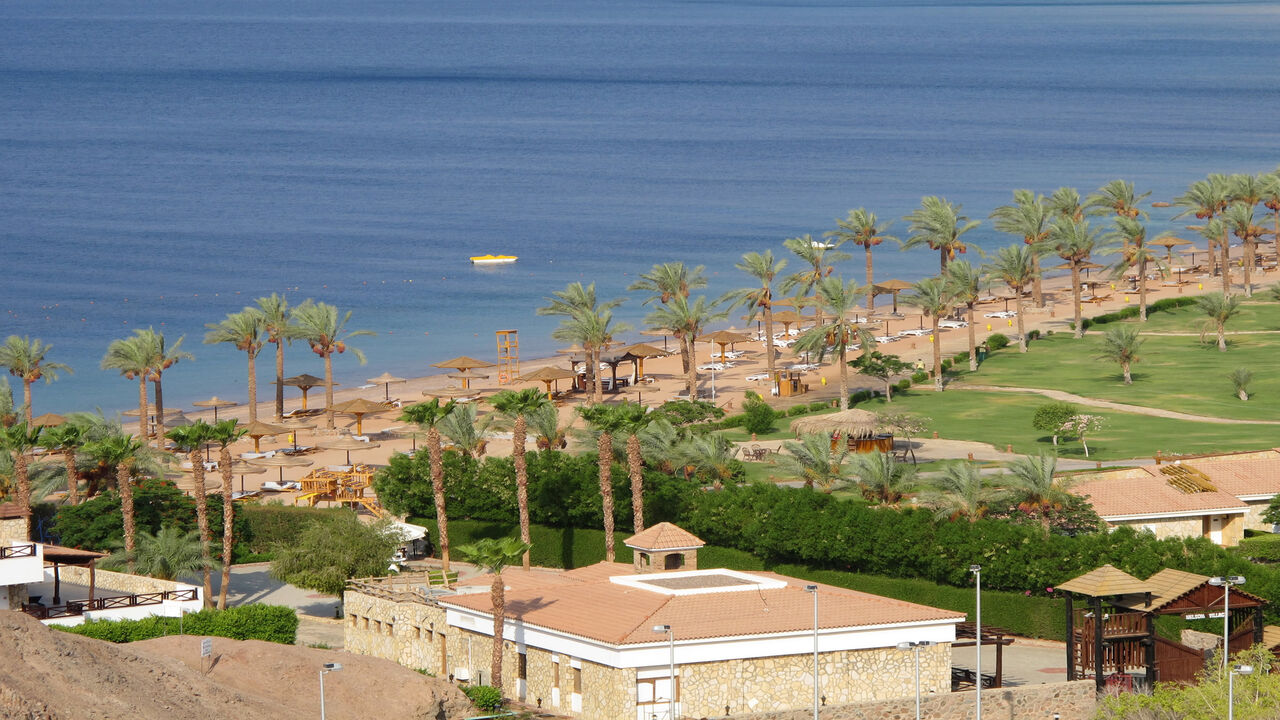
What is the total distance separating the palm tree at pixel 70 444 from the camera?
59638 millimetres

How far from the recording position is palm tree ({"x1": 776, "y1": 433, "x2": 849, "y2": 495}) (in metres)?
62.6

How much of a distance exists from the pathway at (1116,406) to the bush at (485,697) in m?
43.0

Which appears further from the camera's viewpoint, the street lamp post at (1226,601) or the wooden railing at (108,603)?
the wooden railing at (108,603)

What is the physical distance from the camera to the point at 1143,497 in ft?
196

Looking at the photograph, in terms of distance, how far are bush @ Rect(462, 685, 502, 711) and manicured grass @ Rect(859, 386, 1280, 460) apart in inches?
1310

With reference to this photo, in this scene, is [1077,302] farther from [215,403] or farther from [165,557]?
[165,557]

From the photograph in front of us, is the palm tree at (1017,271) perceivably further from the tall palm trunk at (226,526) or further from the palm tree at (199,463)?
the palm tree at (199,463)

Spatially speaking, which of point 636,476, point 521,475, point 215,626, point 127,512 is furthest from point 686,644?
point 127,512

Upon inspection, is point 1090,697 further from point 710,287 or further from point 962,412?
point 710,287

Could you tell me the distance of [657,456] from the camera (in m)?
64.1

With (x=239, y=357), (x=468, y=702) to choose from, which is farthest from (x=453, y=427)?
(x=239, y=357)

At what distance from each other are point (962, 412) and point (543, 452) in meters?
24.6

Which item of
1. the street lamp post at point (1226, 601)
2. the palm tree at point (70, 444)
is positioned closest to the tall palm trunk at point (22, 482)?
the palm tree at point (70, 444)

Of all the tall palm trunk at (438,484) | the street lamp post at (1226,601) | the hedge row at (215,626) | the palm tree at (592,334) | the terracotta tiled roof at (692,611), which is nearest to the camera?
the street lamp post at (1226,601)
